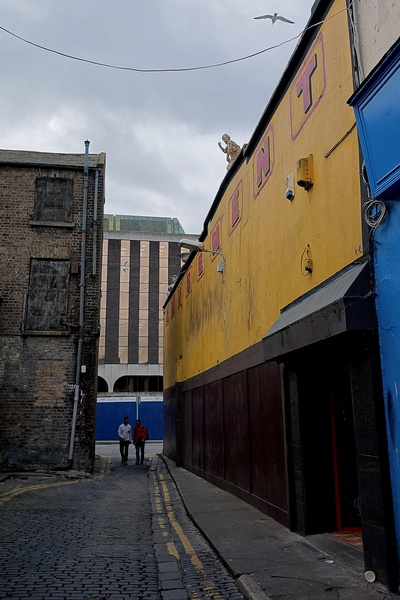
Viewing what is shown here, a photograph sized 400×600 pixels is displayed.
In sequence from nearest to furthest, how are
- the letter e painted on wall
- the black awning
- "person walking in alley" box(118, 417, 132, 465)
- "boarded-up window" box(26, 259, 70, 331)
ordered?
the black awning, the letter e painted on wall, "boarded-up window" box(26, 259, 70, 331), "person walking in alley" box(118, 417, 132, 465)

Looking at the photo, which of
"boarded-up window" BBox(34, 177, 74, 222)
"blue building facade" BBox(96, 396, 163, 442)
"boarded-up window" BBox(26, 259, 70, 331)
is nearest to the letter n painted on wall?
"boarded-up window" BBox(26, 259, 70, 331)

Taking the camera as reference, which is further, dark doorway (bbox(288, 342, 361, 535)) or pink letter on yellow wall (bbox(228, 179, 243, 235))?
pink letter on yellow wall (bbox(228, 179, 243, 235))

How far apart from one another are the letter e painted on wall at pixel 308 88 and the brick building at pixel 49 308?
10.7 m

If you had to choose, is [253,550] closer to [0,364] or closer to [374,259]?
[374,259]

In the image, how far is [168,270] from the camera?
48.4 m

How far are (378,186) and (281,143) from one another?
3.61 m

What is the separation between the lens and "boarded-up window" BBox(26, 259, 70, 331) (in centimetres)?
1650

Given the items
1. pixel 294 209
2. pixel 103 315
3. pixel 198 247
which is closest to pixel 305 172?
pixel 294 209

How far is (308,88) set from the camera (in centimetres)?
694

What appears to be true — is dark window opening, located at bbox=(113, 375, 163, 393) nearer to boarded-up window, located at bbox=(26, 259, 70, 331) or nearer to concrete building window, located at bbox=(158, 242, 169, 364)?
concrete building window, located at bbox=(158, 242, 169, 364)

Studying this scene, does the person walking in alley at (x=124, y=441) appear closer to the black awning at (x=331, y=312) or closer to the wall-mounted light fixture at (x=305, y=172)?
the black awning at (x=331, y=312)

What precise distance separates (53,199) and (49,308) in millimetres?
3614

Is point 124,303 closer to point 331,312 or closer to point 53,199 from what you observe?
point 53,199

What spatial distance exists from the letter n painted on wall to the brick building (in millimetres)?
8621
